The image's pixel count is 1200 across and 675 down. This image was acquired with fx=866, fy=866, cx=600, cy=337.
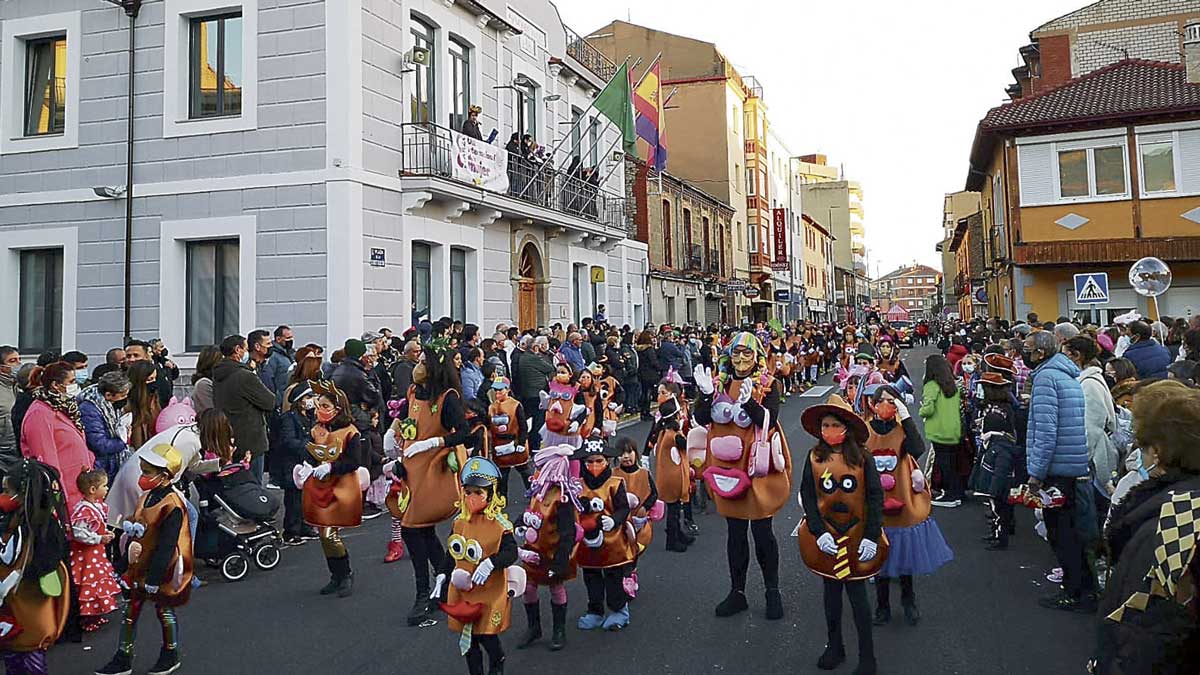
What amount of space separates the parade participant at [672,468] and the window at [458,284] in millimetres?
9907

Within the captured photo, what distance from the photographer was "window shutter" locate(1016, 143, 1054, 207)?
22734mm

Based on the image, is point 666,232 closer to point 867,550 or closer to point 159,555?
point 867,550

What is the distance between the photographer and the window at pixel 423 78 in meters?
16.6

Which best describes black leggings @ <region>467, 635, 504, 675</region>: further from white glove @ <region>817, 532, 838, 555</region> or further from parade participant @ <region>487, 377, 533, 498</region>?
parade participant @ <region>487, 377, 533, 498</region>

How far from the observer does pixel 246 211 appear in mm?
14992

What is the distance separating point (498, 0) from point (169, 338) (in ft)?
32.9

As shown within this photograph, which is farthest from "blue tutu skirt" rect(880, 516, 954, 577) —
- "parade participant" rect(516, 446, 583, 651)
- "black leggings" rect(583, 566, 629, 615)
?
"parade participant" rect(516, 446, 583, 651)

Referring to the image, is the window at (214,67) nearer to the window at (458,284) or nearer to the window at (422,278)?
the window at (422,278)

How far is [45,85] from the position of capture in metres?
16.6

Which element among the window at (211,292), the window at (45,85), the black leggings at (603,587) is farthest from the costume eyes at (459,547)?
the window at (45,85)

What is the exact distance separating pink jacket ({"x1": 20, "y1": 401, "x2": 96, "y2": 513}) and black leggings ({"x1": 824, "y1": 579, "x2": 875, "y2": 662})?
517 cm

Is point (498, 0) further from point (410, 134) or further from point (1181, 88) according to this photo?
point (1181, 88)

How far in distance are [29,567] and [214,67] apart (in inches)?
515

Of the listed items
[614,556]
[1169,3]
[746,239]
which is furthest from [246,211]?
[746,239]
